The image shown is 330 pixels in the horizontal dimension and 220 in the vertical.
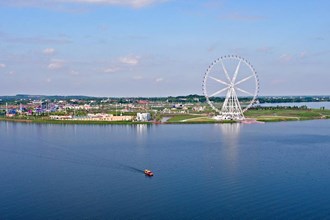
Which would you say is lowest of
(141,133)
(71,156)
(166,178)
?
(166,178)

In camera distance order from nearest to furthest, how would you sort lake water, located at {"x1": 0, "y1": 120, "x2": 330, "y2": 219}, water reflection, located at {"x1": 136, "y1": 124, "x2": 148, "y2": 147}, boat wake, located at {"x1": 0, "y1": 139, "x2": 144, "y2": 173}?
1. lake water, located at {"x1": 0, "y1": 120, "x2": 330, "y2": 219}
2. boat wake, located at {"x1": 0, "y1": 139, "x2": 144, "y2": 173}
3. water reflection, located at {"x1": 136, "y1": 124, "x2": 148, "y2": 147}

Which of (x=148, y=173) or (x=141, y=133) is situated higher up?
(x=141, y=133)

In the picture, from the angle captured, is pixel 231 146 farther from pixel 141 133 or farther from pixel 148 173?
pixel 141 133

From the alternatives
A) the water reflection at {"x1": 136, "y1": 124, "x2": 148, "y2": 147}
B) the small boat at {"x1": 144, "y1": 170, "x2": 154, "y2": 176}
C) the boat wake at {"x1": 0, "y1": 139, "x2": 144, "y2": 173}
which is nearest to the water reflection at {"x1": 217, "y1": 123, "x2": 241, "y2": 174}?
the small boat at {"x1": 144, "y1": 170, "x2": 154, "y2": 176}

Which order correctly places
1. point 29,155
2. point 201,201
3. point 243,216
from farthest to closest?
1. point 29,155
2. point 201,201
3. point 243,216

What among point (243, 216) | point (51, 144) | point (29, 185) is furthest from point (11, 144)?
point (243, 216)

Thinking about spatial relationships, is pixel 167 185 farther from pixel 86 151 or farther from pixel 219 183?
pixel 86 151

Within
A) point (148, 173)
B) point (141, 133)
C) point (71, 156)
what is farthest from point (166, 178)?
point (141, 133)

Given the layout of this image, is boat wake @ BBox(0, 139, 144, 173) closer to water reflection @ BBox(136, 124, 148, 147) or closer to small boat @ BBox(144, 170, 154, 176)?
small boat @ BBox(144, 170, 154, 176)

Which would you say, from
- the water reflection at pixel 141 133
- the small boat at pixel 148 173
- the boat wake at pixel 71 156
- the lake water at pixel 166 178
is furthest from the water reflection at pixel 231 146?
the water reflection at pixel 141 133
